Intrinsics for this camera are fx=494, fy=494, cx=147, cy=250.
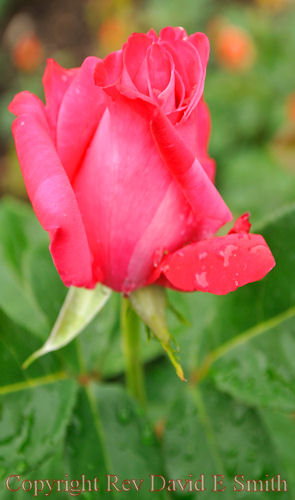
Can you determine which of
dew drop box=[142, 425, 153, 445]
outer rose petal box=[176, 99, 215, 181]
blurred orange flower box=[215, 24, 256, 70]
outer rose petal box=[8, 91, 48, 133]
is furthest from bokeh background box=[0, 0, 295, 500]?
blurred orange flower box=[215, 24, 256, 70]

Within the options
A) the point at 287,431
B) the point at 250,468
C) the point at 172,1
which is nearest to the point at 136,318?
the point at 250,468

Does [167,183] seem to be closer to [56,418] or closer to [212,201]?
[212,201]

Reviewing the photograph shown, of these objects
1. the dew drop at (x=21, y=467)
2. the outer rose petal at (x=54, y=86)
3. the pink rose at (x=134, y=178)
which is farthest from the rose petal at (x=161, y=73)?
the dew drop at (x=21, y=467)

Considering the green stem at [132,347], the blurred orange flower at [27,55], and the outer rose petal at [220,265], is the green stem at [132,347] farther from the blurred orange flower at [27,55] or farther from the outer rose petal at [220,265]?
the blurred orange flower at [27,55]

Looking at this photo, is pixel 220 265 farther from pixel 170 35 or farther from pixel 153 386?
pixel 153 386

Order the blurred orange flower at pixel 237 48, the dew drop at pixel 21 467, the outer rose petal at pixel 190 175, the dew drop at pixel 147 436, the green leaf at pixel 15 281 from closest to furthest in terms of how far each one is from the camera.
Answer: the outer rose petal at pixel 190 175 → the dew drop at pixel 21 467 → the dew drop at pixel 147 436 → the green leaf at pixel 15 281 → the blurred orange flower at pixel 237 48

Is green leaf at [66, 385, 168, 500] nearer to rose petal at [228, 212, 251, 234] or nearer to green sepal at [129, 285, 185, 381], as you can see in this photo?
green sepal at [129, 285, 185, 381]
